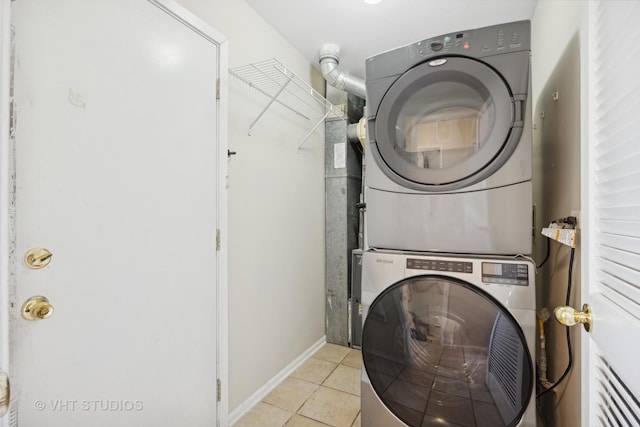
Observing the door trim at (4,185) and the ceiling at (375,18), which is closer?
the door trim at (4,185)

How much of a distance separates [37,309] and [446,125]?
169cm

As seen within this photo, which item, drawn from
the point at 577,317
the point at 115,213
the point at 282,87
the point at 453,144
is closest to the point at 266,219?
the point at 282,87

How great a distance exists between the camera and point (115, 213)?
1.07 metres

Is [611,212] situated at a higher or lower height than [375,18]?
lower

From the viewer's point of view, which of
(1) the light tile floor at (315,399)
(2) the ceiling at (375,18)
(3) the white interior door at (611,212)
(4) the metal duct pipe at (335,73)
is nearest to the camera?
(3) the white interior door at (611,212)

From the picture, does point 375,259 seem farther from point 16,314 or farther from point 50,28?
point 50,28

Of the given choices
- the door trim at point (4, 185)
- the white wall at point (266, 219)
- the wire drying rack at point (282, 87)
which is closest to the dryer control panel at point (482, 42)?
the wire drying rack at point (282, 87)

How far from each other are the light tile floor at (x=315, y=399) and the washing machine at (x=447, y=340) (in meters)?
0.46

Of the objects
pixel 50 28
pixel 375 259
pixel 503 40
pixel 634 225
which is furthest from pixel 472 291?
pixel 50 28

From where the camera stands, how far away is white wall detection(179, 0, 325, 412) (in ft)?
5.68

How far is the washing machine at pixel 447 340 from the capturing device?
110 cm

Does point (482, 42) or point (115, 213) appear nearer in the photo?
point (115, 213)

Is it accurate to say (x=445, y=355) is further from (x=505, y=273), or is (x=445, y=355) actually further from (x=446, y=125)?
(x=446, y=125)

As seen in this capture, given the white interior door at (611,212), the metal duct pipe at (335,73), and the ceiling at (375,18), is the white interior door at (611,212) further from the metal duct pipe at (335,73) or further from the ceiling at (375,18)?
the metal duct pipe at (335,73)
